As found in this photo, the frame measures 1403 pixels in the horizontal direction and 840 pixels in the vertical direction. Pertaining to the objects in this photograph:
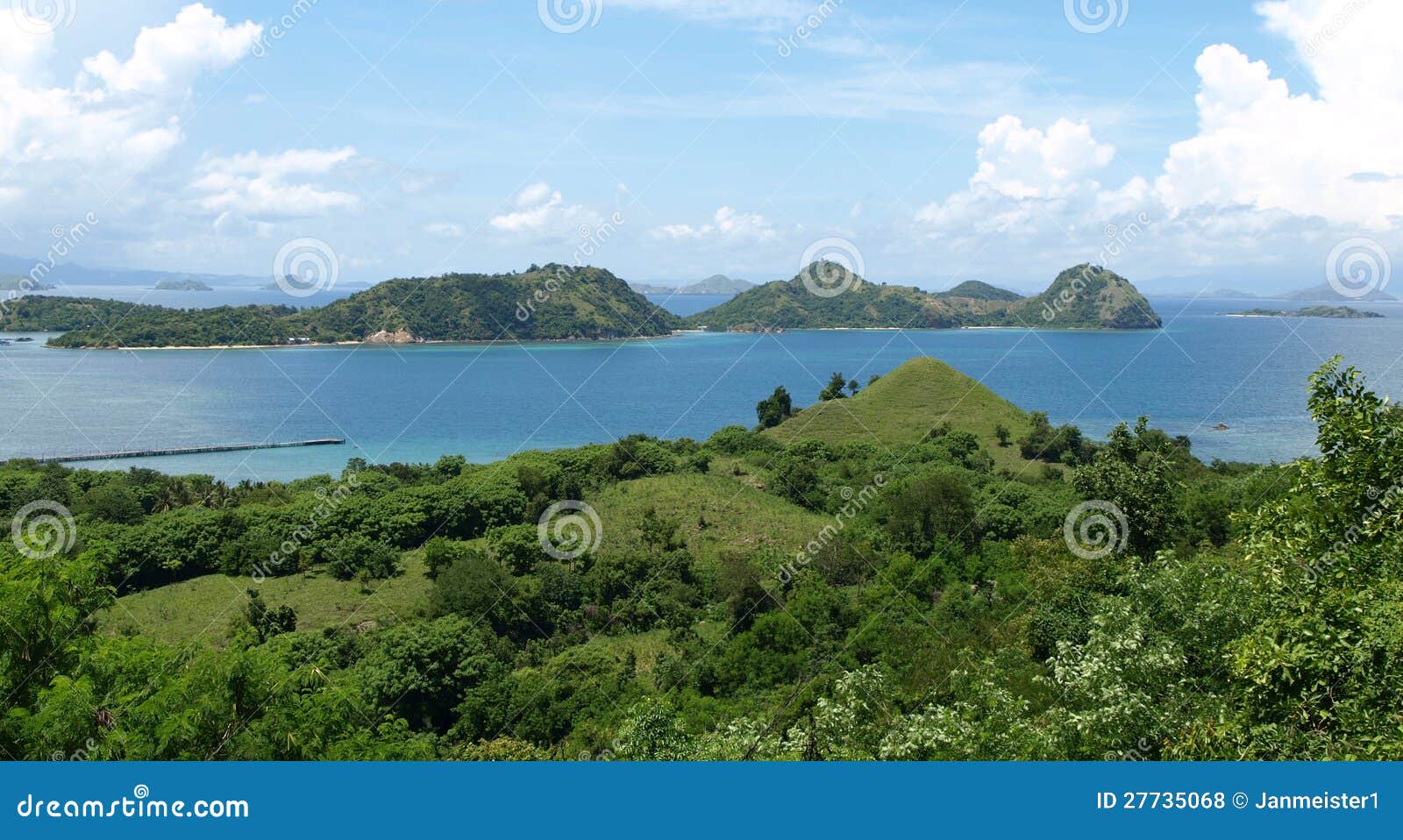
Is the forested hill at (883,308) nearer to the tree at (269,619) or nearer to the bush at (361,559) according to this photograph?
the bush at (361,559)

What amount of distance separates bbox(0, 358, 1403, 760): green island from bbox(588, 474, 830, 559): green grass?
16 cm

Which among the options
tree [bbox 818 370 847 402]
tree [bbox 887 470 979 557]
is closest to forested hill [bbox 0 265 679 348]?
tree [bbox 818 370 847 402]

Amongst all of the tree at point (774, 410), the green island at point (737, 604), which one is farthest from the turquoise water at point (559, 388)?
the green island at point (737, 604)

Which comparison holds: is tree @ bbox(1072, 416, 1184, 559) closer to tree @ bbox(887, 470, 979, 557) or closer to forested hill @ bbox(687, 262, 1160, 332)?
tree @ bbox(887, 470, 979, 557)

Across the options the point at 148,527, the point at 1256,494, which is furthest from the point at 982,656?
the point at 148,527

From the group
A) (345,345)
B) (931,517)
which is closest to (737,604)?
(931,517)

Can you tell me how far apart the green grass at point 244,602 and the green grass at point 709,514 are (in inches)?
233

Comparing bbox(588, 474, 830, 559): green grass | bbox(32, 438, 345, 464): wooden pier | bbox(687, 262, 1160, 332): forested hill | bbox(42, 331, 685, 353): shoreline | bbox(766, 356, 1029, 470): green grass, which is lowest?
bbox(588, 474, 830, 559): green grass

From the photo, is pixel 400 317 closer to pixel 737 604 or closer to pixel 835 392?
pixel 835 392

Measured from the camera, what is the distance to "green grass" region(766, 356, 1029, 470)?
45.2 metres

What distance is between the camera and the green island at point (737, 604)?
561 cm

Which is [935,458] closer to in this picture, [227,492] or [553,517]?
[553,517]

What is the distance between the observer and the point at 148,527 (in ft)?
80.8

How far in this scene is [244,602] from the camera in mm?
22328
